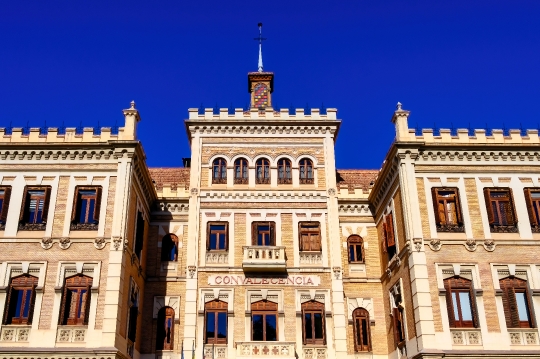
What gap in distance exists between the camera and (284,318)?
94.1 feet

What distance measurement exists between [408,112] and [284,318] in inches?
481

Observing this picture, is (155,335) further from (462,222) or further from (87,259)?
(462,222)

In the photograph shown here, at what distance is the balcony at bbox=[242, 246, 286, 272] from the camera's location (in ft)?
95.5

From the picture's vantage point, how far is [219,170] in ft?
106

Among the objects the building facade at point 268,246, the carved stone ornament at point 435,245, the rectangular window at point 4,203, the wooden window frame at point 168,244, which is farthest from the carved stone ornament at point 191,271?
the carved stone ornament at point 435,245

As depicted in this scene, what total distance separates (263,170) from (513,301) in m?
14.8

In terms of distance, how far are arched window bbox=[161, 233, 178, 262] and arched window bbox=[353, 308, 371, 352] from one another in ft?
33.9

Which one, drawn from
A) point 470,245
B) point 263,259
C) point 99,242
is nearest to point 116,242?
point 99,242

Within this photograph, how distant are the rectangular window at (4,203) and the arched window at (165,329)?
9097 millimetres

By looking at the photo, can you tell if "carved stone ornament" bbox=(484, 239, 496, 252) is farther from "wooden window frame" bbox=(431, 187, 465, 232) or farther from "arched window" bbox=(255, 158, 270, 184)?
"arched window" bbox=(255, 158, 270, 184)

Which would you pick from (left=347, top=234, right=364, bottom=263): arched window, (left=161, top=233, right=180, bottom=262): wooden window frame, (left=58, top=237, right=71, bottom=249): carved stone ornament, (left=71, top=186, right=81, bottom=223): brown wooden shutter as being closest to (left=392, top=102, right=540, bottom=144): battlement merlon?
(left=347, top=234, right=364, bottom=263): arched window

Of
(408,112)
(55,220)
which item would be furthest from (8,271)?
(408,112)

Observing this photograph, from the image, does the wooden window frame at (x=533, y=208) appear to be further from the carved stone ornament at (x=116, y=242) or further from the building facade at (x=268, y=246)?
the carved stone ornament at (x=116, y=242)

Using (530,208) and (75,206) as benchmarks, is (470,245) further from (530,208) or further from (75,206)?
(75,206)
